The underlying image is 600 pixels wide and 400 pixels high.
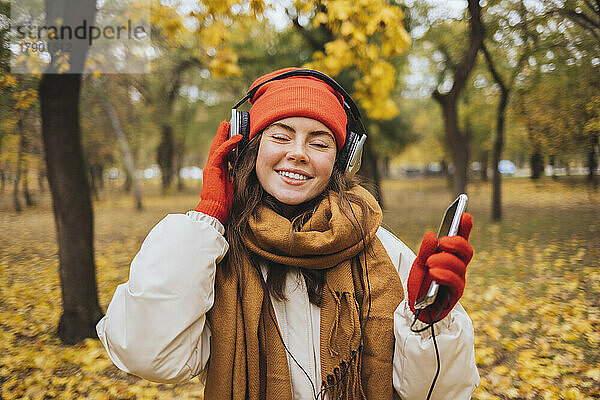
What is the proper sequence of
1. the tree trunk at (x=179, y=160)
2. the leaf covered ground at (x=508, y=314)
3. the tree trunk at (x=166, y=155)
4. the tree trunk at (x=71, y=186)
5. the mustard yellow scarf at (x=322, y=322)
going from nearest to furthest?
the mustard yellow scarf at (x=322, y=322), the leaf covered ground at (x=508, y=314), the tree trunk at (x=71, y=186), the tree trunk at (x=166, y=155), the tree trunk at (x=179, y=160)

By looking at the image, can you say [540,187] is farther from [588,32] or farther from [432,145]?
[432,145]

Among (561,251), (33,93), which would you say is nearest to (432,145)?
(561,251)

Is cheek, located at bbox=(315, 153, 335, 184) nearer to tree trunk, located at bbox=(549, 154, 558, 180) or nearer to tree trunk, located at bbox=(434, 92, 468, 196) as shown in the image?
tree trunk, located at bbox=(549, 154, 558, 180)

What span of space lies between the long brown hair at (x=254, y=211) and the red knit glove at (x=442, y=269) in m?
0.34

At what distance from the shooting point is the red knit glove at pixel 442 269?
1.23 m

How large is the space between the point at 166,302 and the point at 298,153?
0.72 metres

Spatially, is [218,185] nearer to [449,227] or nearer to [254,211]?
[254,211]

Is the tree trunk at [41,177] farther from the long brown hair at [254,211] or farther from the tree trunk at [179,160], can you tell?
the tree trunk at [179,160]

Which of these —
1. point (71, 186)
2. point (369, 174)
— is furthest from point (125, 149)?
point (369, 174)

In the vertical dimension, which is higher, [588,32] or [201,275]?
[588,32]

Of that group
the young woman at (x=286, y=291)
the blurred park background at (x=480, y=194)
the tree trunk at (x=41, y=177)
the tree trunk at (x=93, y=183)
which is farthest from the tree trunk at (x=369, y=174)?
the tree trunk at (x=93, y=183)

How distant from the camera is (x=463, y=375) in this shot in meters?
1.48

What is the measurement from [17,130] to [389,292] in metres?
3.27

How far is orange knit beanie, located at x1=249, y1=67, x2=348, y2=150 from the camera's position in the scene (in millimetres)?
1604
